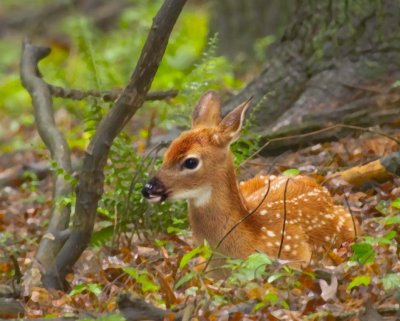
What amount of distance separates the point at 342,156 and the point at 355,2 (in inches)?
52.3

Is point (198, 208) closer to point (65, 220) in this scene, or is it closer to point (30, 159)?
point (65, 220)

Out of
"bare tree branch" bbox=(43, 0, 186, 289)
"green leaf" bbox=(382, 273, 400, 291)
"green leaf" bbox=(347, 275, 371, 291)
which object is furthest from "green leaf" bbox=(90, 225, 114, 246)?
"green leaf" bbox=(382, 273, 400, 291)

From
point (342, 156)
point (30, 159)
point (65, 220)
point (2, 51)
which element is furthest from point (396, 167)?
point (2, 51)

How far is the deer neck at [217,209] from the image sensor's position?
6.62 metres

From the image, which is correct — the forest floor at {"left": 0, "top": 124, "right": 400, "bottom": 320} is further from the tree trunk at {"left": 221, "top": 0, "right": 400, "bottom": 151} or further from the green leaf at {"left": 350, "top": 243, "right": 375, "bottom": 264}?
the tree trunk at {"left": 221, "top": 0, "right": 400, "bottom": 151}

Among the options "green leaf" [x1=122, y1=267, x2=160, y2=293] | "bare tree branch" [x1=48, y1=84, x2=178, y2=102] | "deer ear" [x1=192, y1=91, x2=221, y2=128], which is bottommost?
"green leaf" [x1=122, y1=267, x2=160, y2=293]

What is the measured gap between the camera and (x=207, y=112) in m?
7.27

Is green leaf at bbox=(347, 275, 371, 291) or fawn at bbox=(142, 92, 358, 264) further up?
fawn at bbox=(142, 92, 358, 264)

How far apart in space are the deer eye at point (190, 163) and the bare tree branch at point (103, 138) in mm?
442

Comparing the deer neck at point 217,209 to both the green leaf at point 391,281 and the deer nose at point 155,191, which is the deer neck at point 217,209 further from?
the green leaf at point 391,281

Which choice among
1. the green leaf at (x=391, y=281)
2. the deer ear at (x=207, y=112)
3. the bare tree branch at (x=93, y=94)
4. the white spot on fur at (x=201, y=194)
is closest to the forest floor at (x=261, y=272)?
the green leaf at (x=391, y=281)

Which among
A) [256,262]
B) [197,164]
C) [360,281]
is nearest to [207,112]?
[197,164]

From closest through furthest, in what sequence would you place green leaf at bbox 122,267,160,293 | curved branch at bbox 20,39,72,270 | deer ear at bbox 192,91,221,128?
green leaf at bbox 122,267,160,293 → deer ear at bbox 192,91,221,128 → curved branch at bbox 20,39,72,270

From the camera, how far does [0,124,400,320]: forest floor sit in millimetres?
5512
